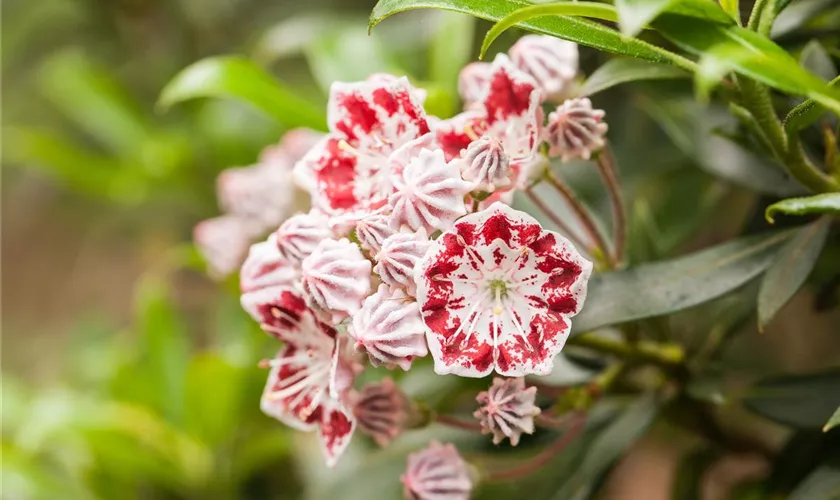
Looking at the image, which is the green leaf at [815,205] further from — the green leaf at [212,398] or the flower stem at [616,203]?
the green leaf at [212,398]

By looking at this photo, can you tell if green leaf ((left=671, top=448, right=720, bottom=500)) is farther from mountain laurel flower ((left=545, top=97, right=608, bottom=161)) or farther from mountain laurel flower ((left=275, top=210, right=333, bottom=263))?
mountain laurel flower ((left=275, top=210, right=333, bottom=263))

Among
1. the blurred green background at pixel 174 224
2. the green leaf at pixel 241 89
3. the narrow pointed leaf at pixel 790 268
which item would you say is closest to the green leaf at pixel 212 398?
the blurred green background at pixel 174 224

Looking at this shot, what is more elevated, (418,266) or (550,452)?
(418,266)

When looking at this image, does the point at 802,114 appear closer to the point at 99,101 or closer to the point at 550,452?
the point at 550,452

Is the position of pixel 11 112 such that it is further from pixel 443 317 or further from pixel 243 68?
pixel 443 317

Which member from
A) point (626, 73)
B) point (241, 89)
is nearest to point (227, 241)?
point (241, 89)

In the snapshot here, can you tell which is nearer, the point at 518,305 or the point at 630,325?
the point at 518,305

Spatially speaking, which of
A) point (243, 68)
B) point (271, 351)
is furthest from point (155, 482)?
point (243, 68)
